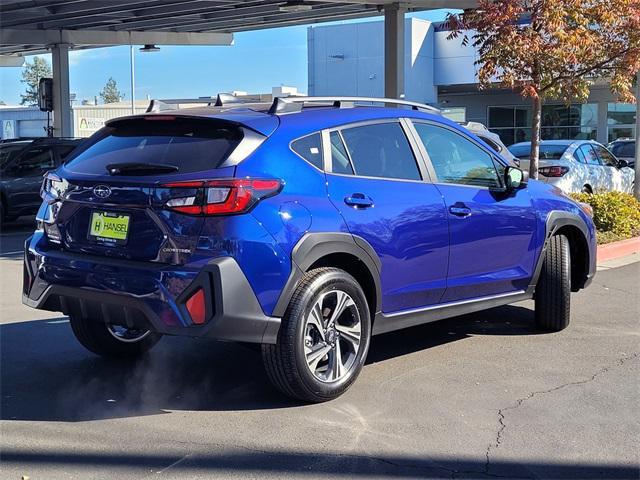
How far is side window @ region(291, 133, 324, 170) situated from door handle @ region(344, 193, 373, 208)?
0.86ft

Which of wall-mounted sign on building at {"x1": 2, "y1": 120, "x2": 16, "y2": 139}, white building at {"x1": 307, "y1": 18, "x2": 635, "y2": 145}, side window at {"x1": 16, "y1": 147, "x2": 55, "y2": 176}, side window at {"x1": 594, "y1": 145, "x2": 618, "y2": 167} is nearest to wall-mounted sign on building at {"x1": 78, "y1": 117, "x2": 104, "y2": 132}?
wall-mounted sign on building at {"x1": 2, "y1": 120, "x2": 16, "y2": 139}

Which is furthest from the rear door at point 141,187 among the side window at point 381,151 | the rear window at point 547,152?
the rear window at point 547,152

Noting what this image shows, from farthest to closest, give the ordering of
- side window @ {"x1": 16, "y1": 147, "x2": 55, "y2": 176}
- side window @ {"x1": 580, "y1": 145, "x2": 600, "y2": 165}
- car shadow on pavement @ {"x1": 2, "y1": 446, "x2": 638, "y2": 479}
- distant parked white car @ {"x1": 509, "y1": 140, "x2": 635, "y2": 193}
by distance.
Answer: side window @ {"x1": 580, "y1": 145, "x2": 600, "y2": 165}
side window @ {"x1": 16, "y1": 147, "x2": 55, "y2": 176}
distant parked white car @ {"x1": 509, "y1": 140, "x2": 635, "y2": 193}
car shadow on pavement @ {"x1": 2, "y1": 446, "x2": 638, "y2": 479}

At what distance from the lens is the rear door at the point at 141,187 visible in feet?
14.5

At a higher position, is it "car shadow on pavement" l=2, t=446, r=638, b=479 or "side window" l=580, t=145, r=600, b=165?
"side window" l=580, t=145, r=600, b=165

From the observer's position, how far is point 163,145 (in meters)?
4.82

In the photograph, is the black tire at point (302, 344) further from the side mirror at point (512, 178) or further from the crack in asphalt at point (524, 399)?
the side mirror at point (512, 178)

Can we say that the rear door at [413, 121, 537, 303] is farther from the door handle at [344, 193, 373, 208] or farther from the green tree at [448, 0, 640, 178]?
the green tree at [448, 0, 640, 178]

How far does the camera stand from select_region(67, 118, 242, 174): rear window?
15.1 ft

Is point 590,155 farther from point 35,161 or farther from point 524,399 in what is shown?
point 524,399

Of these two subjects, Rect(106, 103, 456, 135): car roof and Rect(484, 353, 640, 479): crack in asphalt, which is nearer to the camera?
Rect(484, 353, 640, 479): crack in asphalt

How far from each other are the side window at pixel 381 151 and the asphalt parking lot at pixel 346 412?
143cm

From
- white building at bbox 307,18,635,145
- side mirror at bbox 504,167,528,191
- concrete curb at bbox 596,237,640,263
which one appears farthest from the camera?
white building at bbox 307,18,635,145

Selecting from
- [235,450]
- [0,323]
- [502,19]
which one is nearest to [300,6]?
[502,19]
